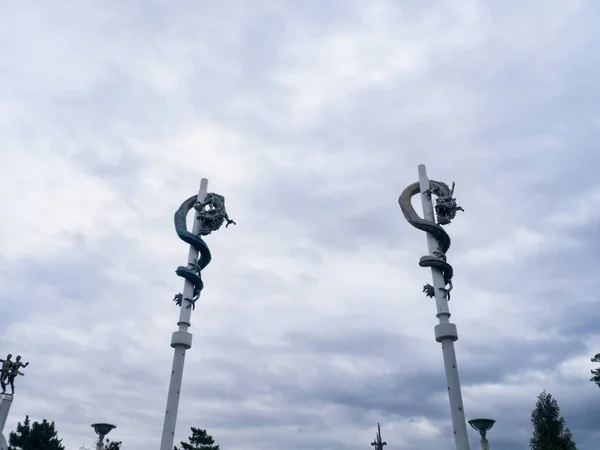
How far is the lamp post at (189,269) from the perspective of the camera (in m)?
19.7

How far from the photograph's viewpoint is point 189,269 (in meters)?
22.3

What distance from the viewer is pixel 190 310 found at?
21844 mm

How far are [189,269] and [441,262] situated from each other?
31.2ft

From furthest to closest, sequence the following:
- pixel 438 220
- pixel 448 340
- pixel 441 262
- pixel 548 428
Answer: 1. pixel 548 428
2. pixel 438 220
3. pixel 441 262
4. pixel 448 340

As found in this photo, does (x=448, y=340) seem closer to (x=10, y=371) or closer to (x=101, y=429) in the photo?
(x=101, y=429)

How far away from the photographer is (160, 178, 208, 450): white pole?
759 inches

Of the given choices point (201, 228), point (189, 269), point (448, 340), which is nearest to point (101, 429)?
point (189, 269)

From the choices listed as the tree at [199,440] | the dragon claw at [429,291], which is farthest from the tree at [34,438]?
the dragon claw at [429,291]

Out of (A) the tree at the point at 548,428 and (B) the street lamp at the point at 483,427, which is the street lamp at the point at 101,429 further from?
(A) the tree at the point at 548,428

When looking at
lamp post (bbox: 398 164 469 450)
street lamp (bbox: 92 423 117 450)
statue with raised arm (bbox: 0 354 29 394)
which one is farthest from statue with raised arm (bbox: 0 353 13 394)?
lamp post (bbox: 398 164 469 450)

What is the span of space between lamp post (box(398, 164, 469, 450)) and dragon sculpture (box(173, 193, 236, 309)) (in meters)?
7.43

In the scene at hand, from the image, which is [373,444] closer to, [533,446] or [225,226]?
[533,446]

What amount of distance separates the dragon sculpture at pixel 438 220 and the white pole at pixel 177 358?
27.8ft

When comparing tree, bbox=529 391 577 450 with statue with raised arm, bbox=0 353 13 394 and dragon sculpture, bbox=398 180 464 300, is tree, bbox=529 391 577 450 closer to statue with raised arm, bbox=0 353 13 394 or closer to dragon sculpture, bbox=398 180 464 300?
dragon sculpture, bbox=398 180 464 300
